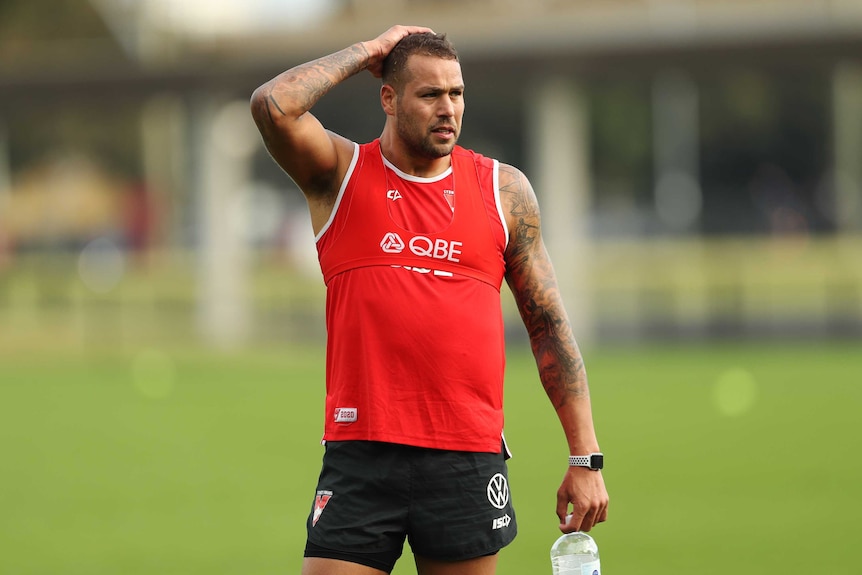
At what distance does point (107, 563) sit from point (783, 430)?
8.45m

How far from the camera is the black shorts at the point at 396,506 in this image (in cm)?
452

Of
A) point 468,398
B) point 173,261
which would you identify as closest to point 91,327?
point 173,261

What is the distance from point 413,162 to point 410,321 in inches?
23.2

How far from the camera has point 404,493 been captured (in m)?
4.55

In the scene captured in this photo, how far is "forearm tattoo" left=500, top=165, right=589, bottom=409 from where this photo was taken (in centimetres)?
483

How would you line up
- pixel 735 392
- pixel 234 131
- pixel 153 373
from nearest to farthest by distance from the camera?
pixel 735 392
pixel 153 373
pixel 234 131

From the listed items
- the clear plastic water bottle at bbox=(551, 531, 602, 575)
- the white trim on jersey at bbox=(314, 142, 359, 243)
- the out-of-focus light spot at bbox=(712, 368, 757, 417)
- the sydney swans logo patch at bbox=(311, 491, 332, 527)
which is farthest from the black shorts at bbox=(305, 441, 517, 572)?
the out-of-focus light spot at bbox=(712, 368, 757, 417)

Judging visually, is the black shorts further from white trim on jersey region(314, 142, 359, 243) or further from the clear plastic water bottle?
white trim on jersey region(314, 142, 359, 243)

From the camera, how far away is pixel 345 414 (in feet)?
15.2

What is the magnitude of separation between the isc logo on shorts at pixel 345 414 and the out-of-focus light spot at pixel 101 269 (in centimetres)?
2559

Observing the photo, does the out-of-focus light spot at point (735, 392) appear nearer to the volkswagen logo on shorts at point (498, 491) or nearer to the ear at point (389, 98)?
the volkswagen logo on shorts at point (498, 491)

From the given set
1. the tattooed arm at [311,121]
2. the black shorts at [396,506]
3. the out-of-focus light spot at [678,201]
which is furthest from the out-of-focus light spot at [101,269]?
the black shorts at [396,506]

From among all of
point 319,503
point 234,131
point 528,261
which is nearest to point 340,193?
point 528,261

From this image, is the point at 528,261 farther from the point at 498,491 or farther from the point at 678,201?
the point at 678,201
